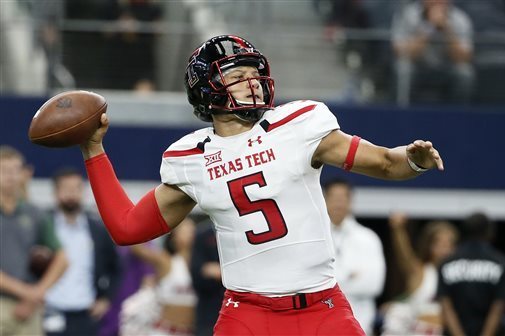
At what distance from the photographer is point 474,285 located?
357 inches

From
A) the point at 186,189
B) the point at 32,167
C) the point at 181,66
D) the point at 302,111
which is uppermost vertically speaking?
the point at 302,111

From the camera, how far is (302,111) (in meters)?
4.83

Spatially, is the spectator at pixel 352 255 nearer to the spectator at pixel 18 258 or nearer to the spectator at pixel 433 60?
the spectator at pixel 18 258

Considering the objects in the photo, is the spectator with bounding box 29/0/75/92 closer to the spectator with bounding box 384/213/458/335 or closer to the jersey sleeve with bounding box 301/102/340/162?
the spectator with bounding box 384/213/458/335

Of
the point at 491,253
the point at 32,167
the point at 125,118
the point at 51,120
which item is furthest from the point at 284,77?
the point at 51,120

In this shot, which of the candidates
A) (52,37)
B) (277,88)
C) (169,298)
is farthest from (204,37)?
(169,298)

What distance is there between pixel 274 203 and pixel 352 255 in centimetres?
383

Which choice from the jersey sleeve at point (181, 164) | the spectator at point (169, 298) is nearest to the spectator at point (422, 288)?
the spectator at point (169, 298)

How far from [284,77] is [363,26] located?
986mm

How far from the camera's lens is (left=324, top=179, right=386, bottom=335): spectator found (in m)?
8.43

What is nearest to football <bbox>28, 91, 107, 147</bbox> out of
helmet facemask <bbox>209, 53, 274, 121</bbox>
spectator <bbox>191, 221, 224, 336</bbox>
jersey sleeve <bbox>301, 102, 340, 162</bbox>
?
helmet facemask <bbox>209, 53, 274, 121</bbox>

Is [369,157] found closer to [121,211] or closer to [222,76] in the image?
[222,76]

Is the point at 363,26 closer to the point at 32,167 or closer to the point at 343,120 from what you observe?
the point at 343,120

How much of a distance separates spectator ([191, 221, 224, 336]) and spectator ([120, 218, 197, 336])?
80 cm
